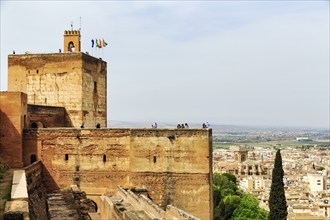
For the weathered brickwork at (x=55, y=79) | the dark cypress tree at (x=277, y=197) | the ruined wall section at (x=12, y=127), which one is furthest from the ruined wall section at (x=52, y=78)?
the dark cypress tree at (x=277, y=197)

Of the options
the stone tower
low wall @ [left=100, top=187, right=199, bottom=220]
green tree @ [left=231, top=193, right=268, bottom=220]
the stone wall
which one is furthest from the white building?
the stone wall

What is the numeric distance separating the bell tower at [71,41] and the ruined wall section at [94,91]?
5.57 feet

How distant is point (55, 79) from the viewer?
27.6 metres

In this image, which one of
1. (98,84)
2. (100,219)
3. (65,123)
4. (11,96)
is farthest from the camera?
(98,84)

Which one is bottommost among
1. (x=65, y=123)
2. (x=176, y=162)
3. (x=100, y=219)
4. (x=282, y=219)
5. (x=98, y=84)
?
(x=282, y=219)

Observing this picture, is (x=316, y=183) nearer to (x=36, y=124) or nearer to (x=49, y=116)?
(x=49, y=116)

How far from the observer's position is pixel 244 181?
119m

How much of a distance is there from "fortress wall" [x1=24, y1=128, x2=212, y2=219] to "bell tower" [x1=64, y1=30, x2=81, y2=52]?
8332 millimetres

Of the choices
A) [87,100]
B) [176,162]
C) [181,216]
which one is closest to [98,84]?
[87,100]

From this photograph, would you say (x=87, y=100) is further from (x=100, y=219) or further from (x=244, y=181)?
(x=244, y=181)

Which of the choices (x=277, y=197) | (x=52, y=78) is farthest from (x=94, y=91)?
(x=277, y=197)

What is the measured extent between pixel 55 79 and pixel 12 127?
5.57m

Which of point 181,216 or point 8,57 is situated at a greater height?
point 8,57

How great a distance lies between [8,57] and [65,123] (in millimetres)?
4948
